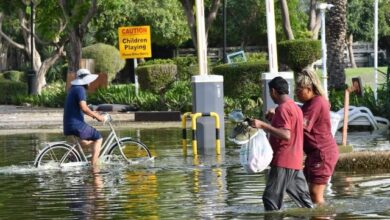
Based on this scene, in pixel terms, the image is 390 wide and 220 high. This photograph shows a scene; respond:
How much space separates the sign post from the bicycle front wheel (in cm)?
2260

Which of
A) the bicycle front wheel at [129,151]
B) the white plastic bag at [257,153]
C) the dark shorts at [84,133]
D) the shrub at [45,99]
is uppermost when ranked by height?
the white plastic bag at [257,153]

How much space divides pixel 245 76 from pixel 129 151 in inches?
612

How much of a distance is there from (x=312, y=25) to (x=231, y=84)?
2183 centimetres

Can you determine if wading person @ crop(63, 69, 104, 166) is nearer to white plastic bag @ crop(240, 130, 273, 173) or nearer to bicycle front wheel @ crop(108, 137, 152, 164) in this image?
bicycle front wheel @ crop(108, 137, 152, 164)

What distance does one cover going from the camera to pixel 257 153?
441 inches

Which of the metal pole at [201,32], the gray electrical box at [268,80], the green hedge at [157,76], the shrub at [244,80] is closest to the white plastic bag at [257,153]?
the gray electrical box at [268,80]

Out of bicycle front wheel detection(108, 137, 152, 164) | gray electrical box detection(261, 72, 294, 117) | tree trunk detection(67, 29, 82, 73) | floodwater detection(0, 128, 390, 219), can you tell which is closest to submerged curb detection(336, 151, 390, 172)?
floodwater detection(0, 128, 390, 219)

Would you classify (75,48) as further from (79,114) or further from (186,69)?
(79,114)

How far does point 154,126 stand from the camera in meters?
30.4

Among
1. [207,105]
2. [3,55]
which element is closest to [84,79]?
[207,105]

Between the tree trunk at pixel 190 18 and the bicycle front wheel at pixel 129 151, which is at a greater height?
the tree trunk at pixel 190 18

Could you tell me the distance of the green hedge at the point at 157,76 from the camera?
37781 mm

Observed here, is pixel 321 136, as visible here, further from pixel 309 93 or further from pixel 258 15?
pixel 258 15

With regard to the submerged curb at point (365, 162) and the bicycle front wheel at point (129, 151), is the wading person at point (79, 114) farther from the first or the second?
the submerged curb at point (365, 162)
